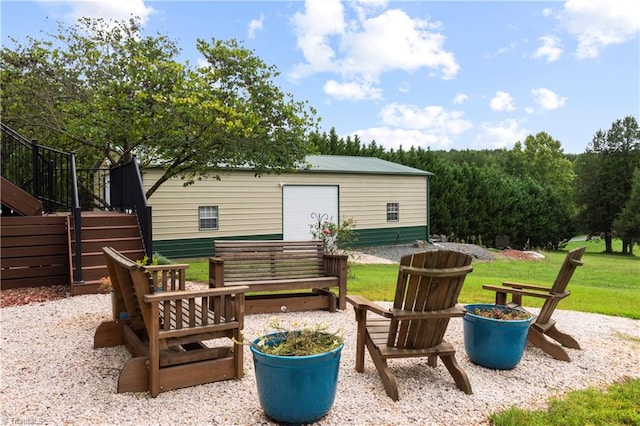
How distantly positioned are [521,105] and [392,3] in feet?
36.9

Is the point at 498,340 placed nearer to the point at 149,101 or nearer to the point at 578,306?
the point at 578,306

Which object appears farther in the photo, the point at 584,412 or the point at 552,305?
the point at 552,305

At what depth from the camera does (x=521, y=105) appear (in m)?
19.0

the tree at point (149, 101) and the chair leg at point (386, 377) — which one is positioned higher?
the tree at point (149, 101)

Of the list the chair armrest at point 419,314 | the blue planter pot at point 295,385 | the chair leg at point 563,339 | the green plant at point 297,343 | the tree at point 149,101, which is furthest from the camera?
the tree at point 149,101

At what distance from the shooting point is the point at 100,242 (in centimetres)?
735

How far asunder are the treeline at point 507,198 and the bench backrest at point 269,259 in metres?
14.5

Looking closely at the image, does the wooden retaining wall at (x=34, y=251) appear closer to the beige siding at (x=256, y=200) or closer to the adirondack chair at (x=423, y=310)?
the beige siding at (x=256, y=200)

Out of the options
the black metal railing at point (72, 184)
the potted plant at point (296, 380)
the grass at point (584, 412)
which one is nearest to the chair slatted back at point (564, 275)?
the grass at point (584, 412)

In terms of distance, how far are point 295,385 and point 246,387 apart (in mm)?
845

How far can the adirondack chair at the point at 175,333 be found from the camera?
3.19 metres

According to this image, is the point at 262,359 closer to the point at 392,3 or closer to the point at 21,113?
the point at 392,3

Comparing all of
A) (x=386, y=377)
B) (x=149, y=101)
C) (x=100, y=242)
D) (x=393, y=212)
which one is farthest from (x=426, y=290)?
(x=393, y=212)

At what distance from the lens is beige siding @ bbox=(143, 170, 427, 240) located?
1351cm
